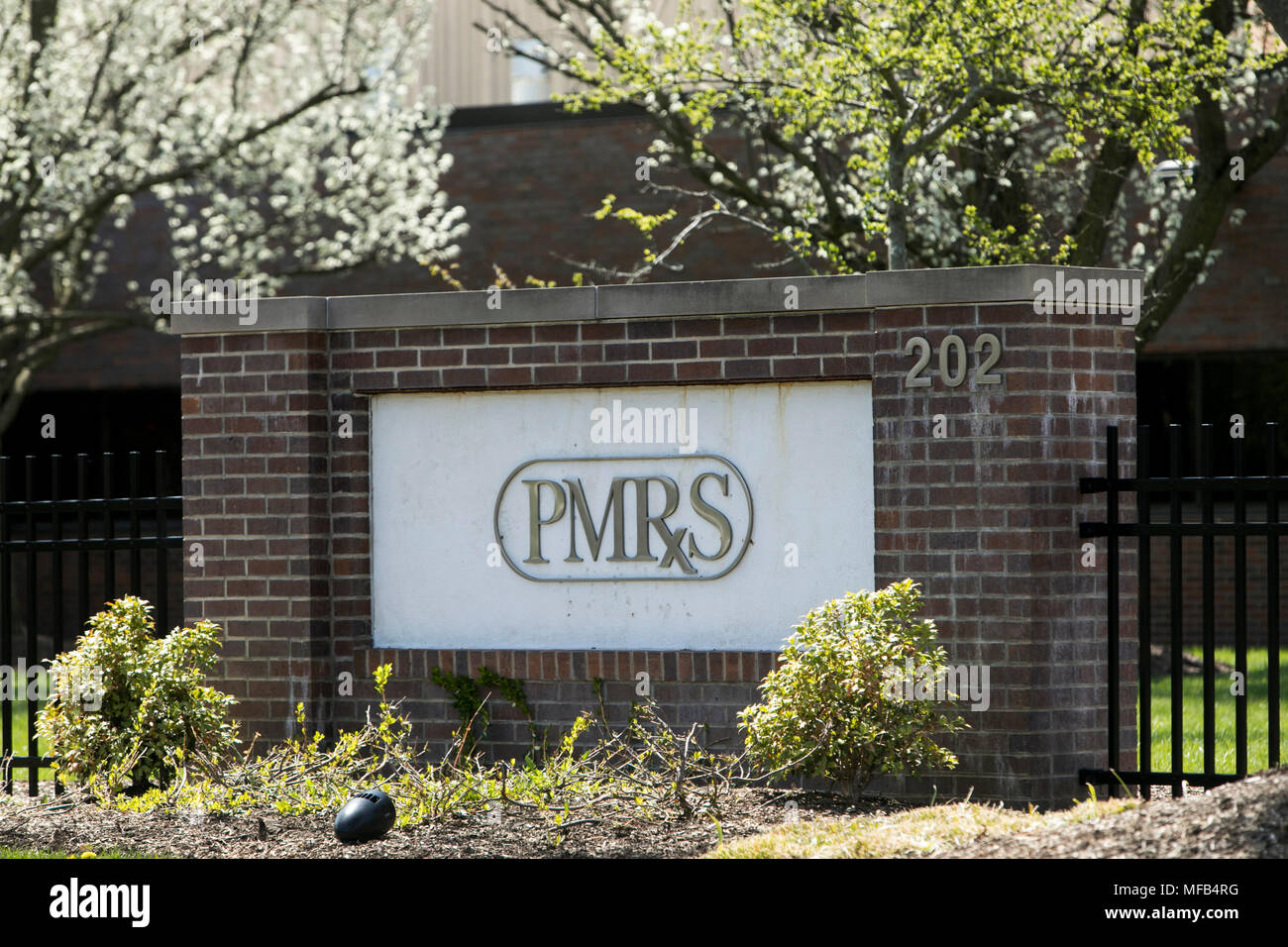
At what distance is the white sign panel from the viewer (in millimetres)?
6965

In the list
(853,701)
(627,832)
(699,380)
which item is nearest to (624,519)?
(699,380)

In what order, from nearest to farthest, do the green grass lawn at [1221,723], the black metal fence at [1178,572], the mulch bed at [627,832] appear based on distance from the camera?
the mulch bed at [627,832] → the black metal fence at [1178,572] → the green grass lawn at [1221,723]

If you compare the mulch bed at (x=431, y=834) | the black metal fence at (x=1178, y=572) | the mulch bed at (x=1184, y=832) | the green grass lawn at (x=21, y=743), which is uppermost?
the black metal fence at (x=1178, y=572)

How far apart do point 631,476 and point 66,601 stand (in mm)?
13388

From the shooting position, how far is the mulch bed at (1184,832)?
182 inches

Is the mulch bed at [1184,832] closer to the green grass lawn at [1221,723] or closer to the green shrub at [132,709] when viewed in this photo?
the green grass lawn at [1221,723]

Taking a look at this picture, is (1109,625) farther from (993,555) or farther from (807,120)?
(807,120)

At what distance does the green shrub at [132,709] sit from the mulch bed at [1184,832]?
3428mm

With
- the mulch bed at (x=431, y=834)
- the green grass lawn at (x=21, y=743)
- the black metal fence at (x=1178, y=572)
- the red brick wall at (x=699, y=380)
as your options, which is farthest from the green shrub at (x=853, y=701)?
the green grass lawn at (x=21, y=743)

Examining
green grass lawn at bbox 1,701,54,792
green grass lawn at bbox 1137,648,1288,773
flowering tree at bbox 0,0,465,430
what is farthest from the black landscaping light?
flowering tree at bbox 0,0,465,430

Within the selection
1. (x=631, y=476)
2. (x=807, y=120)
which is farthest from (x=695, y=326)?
(x=807, y=120)

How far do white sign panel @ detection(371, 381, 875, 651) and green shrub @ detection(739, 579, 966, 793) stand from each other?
71cm

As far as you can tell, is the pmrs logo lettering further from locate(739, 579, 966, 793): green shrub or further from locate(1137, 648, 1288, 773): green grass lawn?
locate(1137, 648, 1288, 773): green grass lawn

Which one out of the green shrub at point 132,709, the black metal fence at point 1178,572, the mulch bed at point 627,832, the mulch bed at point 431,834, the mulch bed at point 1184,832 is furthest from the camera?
the green shrub at point 132,709
